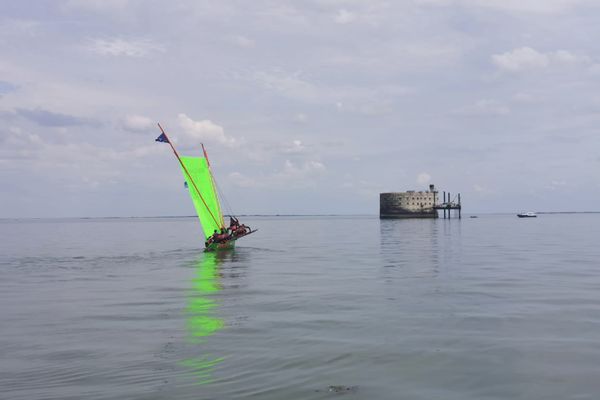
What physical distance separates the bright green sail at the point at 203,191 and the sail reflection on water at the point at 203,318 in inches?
517

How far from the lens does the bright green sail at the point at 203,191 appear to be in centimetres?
4478

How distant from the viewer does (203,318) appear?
55.0 feet

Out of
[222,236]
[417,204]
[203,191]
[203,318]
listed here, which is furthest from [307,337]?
[417,204]

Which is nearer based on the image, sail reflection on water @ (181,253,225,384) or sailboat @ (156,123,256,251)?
sail reflection on water @ (181,253,225,384)

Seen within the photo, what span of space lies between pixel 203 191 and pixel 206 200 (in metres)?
0.81

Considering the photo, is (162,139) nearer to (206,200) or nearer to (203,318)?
(206,200)

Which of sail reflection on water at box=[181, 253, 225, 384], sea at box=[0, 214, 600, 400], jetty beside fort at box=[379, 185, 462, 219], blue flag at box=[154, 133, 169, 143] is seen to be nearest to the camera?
sea at box=[0, 214, 600, 400]

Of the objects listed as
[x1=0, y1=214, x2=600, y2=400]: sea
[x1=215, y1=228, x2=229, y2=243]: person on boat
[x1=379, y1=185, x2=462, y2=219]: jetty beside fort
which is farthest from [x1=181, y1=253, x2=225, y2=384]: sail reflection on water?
[x1=379, y1=185, x2=462, y2=219]: jetty beside fort

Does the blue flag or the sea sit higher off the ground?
the blue flag

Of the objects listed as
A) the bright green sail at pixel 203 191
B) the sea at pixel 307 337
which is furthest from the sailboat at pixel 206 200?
the sea at pixel 307 337

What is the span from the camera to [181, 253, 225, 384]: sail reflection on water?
11.1m

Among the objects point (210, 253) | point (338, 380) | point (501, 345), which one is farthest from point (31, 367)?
point (210, 253)

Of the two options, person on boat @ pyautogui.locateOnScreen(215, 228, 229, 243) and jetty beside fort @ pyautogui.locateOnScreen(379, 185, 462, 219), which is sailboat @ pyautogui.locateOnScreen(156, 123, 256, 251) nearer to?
person on boat @ pyautogui.locateOnScreen(215, 228, 229, 243)

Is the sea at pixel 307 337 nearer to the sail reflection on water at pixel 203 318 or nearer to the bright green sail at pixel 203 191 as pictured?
the sail reflection on water at pixel 203 318
